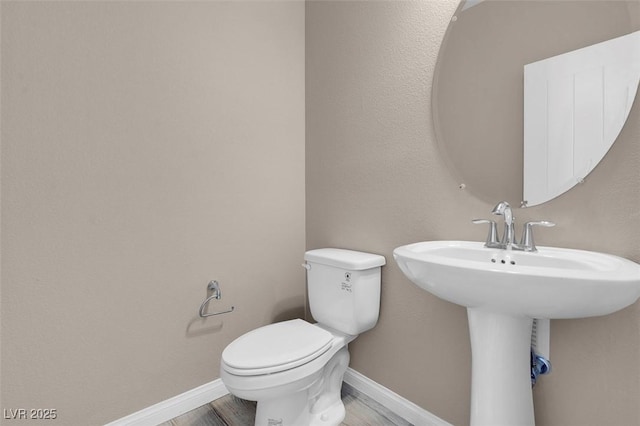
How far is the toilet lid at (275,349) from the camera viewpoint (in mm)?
1166

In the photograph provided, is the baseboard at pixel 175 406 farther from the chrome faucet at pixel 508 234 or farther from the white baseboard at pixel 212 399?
the chrome faucet at pixel 508 234

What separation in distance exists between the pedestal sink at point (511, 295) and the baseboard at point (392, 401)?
0.45 metres

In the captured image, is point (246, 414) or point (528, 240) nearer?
point (528, 240)

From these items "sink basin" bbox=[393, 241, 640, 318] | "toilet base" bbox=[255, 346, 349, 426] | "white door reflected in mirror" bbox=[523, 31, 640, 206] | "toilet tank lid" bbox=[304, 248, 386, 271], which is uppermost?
"white door reflected in mirror" bbox=[523, 31, 640, 206]

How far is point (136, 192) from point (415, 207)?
1.23 metres

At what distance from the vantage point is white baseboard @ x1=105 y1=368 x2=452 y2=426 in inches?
56.0

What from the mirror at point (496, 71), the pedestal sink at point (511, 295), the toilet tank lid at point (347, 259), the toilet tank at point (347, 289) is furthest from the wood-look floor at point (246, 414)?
the mirror at point (496, 71)

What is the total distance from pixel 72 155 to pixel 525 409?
1.81m

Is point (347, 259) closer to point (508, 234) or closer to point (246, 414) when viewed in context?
point (508, 234)

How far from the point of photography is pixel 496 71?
1192 mm

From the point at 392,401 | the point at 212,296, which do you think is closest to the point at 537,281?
the point at 392,401

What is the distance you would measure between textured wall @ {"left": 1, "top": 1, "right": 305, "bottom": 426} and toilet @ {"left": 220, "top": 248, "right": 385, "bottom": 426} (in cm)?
40

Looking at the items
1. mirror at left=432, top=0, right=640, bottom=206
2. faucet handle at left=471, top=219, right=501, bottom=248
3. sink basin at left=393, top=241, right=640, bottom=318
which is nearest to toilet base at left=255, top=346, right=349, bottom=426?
sink basin at left=393, top=241, right=640, bottom=318

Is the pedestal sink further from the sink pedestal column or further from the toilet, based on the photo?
the toilet
